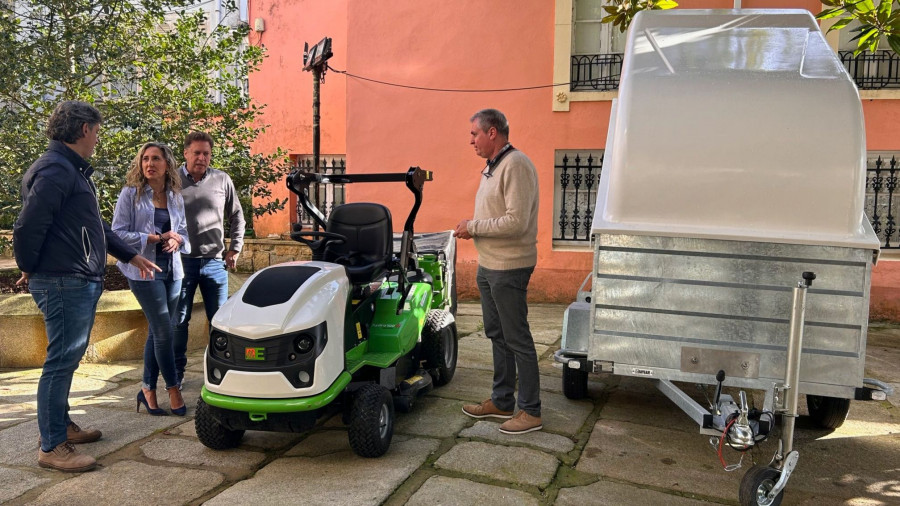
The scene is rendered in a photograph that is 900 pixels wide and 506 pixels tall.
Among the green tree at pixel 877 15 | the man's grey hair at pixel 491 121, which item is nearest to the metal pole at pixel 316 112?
the man's grey hair at pixel 491 121

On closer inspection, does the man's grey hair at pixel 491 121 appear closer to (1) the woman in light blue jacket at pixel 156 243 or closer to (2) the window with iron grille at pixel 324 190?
(1) the woman in light blue jacket at pixel 156 243

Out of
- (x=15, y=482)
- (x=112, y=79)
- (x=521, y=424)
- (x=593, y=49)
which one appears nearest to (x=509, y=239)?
(x=521, y=424)

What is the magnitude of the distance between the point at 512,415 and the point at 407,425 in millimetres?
691

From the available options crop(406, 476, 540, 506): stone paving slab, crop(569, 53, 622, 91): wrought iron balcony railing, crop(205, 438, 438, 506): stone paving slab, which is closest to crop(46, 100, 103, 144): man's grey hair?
crop(205, 438, 438, 506): stone paving slab

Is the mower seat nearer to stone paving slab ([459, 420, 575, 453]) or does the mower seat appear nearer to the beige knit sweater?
the beige knit sweater

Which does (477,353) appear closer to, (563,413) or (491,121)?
(563,413)

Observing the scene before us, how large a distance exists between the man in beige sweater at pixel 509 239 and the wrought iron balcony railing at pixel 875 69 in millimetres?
6663

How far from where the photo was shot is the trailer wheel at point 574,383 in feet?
15.9

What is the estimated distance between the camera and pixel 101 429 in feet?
14.1

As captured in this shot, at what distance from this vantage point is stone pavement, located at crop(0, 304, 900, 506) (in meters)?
3.38

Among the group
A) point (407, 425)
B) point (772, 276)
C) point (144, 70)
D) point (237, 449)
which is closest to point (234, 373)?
point (237, 449)

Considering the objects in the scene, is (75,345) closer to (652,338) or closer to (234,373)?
(234,373)

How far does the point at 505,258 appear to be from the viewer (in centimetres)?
418

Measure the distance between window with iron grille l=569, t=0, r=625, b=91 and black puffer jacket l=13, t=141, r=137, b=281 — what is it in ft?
22.9
